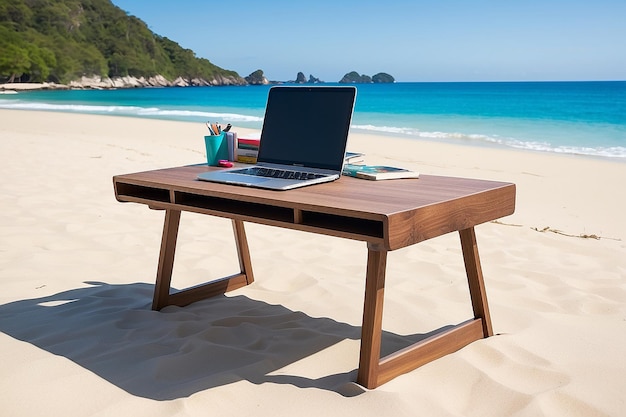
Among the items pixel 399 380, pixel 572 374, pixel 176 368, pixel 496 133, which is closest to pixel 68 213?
pixel 176 368

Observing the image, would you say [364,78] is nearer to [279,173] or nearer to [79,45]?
[79,45]

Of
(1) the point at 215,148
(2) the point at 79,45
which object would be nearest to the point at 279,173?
(1) the point at 215,148

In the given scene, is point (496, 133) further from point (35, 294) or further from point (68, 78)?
point (68, 78)

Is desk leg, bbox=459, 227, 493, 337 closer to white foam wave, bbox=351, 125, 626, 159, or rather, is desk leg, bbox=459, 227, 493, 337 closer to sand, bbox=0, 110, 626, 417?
sand, bbox=0, 110, 626, 417

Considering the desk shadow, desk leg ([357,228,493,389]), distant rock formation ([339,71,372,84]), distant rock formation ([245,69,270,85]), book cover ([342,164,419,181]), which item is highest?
distant rock formation ([339,71,372,84])

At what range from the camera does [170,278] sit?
2.88 metres

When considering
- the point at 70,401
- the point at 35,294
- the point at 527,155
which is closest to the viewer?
the point at 70,401

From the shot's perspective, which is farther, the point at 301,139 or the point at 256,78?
the point at 256,78

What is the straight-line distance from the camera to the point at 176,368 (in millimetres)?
2252

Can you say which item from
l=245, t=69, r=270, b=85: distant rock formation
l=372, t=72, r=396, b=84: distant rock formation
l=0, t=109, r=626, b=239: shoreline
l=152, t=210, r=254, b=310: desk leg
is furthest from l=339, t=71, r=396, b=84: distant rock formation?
l=152, t=210, r=254, b=310: desk leg

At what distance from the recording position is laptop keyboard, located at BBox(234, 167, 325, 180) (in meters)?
2.50

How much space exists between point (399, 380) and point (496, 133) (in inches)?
639

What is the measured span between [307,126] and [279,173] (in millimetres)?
217

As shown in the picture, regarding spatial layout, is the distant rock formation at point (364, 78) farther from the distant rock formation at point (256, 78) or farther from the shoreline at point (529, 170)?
the shoreline at point (529, 170)
